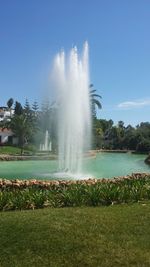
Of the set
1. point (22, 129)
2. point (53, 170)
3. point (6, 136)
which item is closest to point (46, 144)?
point (22, 129)

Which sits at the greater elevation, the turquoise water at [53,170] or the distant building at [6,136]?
the distant building at [6,136]

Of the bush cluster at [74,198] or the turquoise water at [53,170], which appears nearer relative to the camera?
the bush cluster at [74,198]

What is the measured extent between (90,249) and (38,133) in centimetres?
5750

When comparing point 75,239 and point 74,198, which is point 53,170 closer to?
point 74,198

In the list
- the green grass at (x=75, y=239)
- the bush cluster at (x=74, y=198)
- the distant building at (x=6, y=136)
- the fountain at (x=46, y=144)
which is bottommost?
the green grass at (x=75, y=239)

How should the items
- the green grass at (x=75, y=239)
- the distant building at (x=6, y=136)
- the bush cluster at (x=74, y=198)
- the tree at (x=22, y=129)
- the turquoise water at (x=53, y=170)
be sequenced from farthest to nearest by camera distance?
the distant building at (x=6, y=136) → the tree at (x=22, y=129) → the turquoise water at (x=53, y=170) → the bush cluster at (x=74, y=198) → the green grass at (x=75, y=239)

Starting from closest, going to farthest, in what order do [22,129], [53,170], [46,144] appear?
[53,170] < [22,129] < [46,144]

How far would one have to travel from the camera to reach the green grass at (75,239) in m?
6.63

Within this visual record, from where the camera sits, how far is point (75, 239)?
23.9ft

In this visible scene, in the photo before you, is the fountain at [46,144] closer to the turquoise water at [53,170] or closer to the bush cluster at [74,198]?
the turquoise water at [53,170]

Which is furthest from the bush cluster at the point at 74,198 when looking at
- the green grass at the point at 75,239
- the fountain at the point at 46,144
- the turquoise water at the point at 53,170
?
the fountain at the point at 46,144

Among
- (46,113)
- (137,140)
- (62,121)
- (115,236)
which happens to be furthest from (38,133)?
(115,236)

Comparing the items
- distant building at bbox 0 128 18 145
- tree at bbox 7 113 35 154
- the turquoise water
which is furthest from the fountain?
the turquoise water

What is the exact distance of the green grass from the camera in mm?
6629
